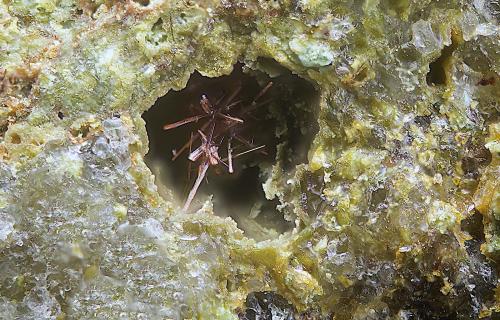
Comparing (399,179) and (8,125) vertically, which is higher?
(399,179)

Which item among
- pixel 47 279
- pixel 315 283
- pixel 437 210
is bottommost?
pixel 47 279

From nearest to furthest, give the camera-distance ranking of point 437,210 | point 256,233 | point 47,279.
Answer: point 47,279 < point 437,210 < point 256,233

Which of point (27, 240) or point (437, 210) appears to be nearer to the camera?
point (27, 240)

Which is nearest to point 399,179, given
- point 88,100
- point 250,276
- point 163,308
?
point 250,276

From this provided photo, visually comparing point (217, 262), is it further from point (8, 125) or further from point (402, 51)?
point (402, 51)

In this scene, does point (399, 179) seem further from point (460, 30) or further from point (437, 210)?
point (460, 30)

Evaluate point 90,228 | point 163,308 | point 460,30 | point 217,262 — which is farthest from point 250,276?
point 460,30

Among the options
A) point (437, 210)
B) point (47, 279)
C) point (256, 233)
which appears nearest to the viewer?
point (47, 279)
